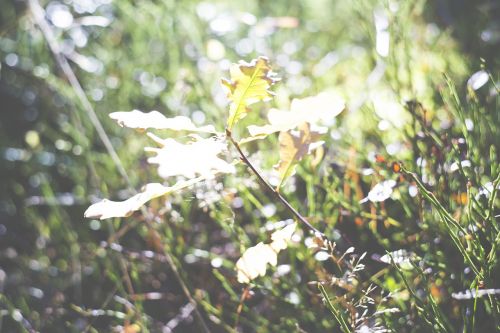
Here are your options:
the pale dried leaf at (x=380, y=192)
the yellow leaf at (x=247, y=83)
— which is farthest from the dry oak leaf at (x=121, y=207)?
the pale dried leaf at (x=380, y=192)

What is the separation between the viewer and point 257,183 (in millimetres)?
1168

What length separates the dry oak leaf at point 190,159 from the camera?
24.1 inches

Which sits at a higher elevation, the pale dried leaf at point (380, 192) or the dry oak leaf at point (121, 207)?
the dry oak leaf at point (121, 207)

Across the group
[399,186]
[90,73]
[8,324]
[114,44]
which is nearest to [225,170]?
[399,186]

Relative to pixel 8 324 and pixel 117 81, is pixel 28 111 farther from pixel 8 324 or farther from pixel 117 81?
pixel 8 324

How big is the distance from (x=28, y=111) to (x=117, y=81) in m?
0.43

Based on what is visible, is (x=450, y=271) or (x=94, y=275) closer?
(x=450, y=271)

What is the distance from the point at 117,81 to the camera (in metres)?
1.94

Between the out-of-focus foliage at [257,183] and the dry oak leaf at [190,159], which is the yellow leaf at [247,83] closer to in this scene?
the dry oak leaf at [190,159]

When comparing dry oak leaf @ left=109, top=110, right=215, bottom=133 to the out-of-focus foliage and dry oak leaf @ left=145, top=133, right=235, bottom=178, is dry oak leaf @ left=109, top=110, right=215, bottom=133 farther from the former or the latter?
the out-of-focus foliage

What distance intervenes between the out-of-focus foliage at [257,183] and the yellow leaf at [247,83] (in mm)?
282

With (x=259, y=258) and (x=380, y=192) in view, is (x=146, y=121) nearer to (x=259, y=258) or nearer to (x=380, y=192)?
(x=259, y=258)

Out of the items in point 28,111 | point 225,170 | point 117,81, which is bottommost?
point 28,111

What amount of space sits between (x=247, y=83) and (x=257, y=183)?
49cm
